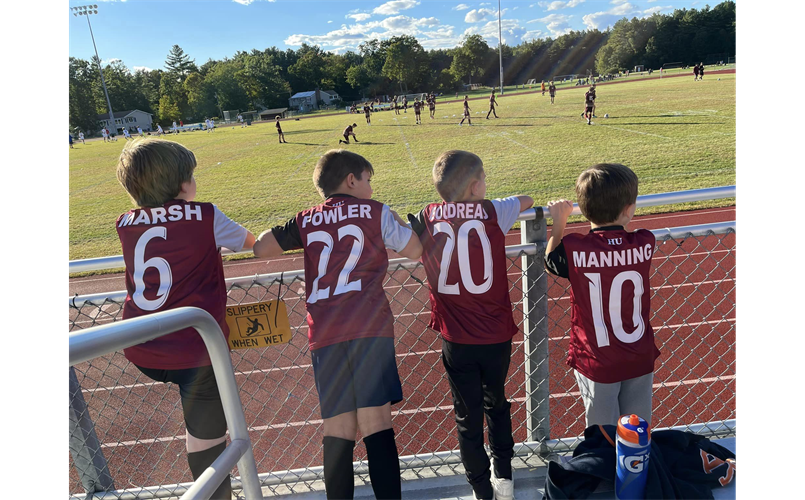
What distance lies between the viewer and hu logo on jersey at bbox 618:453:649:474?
5.03 feet

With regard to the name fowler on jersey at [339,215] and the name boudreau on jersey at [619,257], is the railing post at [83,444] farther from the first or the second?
the name boudreau on jersey at [619,257]

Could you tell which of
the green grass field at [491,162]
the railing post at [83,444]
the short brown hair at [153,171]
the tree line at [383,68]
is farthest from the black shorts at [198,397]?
the tree line at [383,68]

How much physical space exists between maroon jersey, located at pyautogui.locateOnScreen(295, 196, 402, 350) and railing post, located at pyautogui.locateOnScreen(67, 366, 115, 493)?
4.40 ft

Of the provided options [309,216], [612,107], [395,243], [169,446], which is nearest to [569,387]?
[395,243]

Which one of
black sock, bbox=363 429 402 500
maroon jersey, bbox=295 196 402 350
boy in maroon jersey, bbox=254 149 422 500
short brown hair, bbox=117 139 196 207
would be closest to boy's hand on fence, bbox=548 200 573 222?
boy in maroon jersey, bbox=254 149 422 500

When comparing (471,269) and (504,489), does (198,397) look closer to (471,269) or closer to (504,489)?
(471,269)

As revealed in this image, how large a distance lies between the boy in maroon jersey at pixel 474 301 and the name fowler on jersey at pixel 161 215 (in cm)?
107

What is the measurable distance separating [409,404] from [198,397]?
2.33 meters

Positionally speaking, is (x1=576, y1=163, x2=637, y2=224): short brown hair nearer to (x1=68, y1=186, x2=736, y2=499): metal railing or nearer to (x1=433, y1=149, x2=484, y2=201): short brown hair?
(x1=68, y1=186, x2=736, y2=499): metal railing

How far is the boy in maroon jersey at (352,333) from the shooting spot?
200cm

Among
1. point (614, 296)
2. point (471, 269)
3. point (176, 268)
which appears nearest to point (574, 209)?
point (614, 296)

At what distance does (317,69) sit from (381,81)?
45.4ft

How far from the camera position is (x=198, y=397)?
6.70 ft

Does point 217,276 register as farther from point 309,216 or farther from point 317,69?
point 317,69
